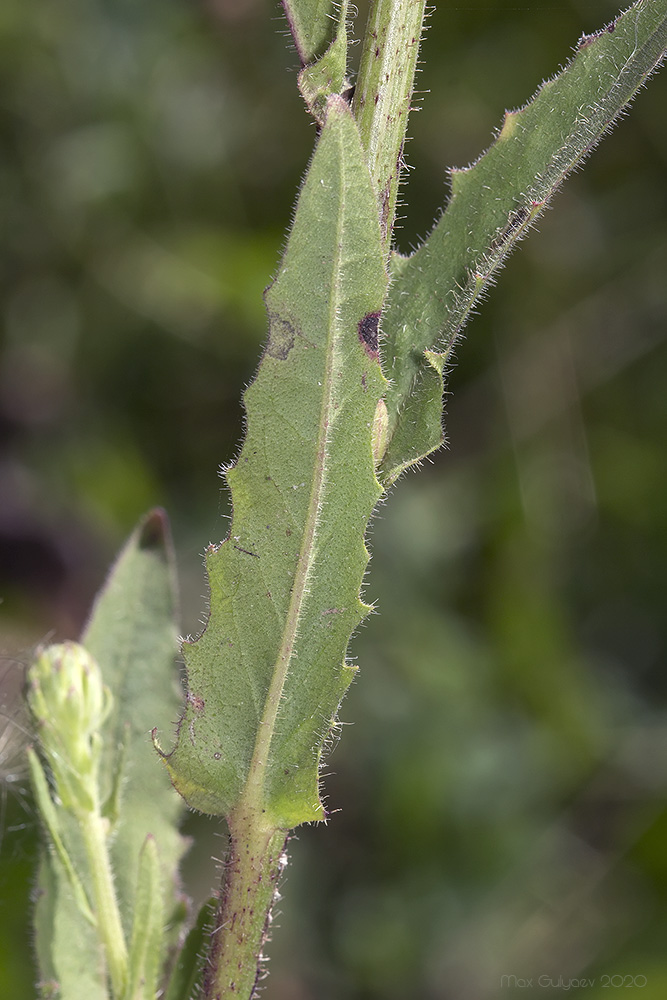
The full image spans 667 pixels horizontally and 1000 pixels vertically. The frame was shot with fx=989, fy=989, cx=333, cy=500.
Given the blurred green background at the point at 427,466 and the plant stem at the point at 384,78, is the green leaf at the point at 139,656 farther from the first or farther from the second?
the blurred green background at the point at 427,466

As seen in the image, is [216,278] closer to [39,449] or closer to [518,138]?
[39,449]

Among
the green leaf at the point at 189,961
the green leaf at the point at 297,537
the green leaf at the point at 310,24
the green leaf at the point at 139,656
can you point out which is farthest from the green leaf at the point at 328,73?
the green leaf at the point at 189,961

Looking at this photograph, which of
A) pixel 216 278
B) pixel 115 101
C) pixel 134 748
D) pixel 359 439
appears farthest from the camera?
pixel 115 101

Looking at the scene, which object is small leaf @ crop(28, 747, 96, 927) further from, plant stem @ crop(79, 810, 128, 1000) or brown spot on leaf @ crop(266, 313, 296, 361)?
brown spot on leaf @ crop(266, 313, 296, 361)

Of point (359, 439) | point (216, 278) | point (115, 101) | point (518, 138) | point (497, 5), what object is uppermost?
point (497, 5)

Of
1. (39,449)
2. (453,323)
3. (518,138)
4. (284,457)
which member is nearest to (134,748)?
(284,457)

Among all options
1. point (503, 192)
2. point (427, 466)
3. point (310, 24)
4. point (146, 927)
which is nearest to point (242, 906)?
point (146, 927)

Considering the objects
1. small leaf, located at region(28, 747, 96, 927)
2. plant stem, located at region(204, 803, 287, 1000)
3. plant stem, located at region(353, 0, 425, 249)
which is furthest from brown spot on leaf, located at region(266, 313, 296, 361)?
small leaf, located at region(28, 747, 96, 927)
